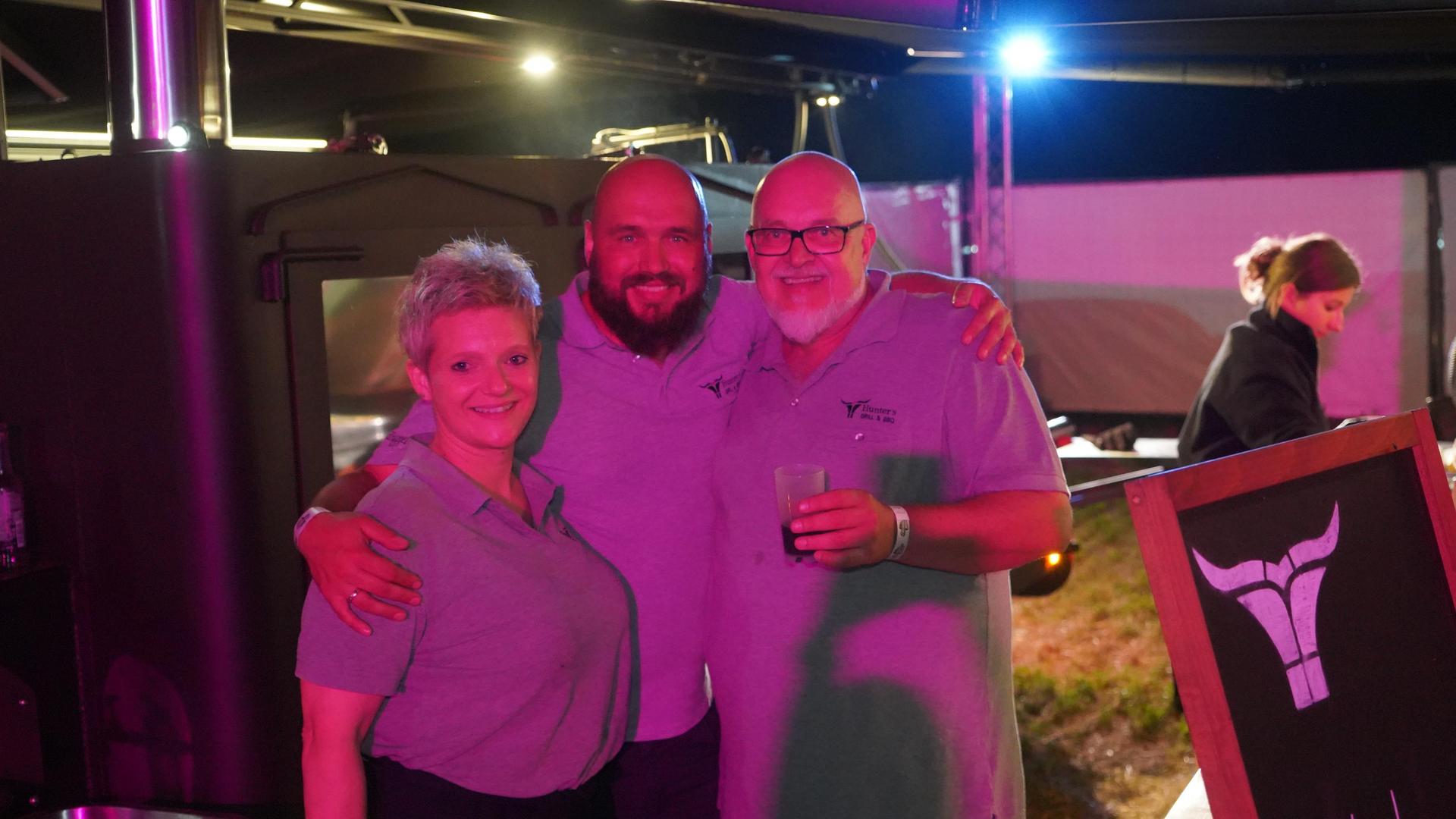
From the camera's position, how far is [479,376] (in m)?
1.83

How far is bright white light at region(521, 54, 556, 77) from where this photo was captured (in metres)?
5.94

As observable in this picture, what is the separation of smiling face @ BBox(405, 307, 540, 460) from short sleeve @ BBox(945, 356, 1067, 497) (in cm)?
75

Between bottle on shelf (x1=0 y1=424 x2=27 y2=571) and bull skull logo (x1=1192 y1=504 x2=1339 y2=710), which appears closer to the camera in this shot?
bull skull logo (x1=1192 y1=504 x2=1339 y2=710)

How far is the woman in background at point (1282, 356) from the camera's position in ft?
12.7

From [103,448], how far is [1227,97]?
411 inches

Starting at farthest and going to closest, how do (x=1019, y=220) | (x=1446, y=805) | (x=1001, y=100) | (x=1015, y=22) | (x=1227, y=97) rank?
1. (x=1019, y=220)
2. (x=1227, y=97)
3. (x=1001, y=100)
4. (x=1015, y=22)
5. (x=1446, y=805)

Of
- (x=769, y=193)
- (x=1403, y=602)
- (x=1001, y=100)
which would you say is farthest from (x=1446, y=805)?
(x=1001, y=100)

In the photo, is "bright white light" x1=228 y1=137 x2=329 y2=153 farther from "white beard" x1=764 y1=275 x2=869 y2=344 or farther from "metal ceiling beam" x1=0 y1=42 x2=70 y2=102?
"white beard" x1=764 y1=275 x2=869 y2=344

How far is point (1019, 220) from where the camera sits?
1185 centimetres

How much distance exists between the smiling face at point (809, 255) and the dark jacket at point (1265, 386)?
2305mm

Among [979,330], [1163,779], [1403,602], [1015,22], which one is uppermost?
[1015,22]

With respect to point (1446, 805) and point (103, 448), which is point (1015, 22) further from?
point (103, 448)

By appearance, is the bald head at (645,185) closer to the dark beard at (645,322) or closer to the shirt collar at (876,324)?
the dark beard at (645,322)

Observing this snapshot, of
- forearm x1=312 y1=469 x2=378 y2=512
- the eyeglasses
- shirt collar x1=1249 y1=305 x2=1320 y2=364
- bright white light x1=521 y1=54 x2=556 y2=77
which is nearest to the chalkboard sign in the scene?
the eyeglasses
